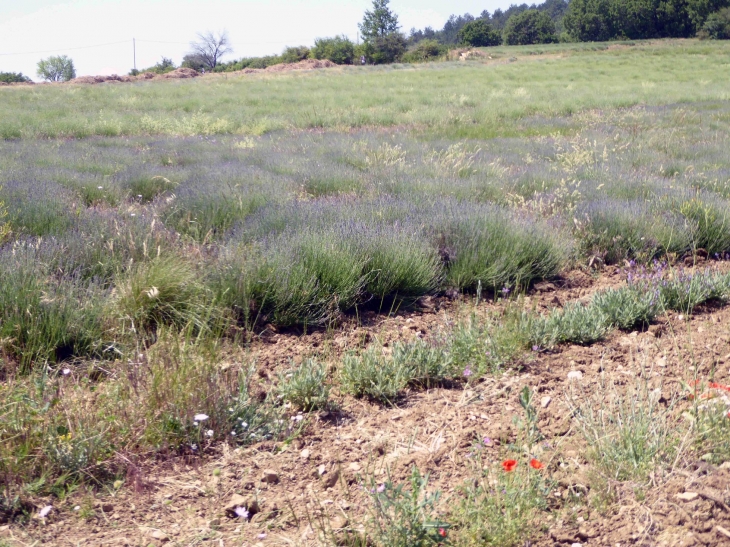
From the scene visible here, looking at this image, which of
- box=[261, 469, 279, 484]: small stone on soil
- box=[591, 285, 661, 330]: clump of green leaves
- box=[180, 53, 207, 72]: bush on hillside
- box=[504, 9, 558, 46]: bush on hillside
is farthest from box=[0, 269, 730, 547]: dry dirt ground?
box=[504, 9, 558, 46]: bush on hillside

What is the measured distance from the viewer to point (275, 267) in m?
4.21

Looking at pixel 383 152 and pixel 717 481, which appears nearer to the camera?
pixel 717 481

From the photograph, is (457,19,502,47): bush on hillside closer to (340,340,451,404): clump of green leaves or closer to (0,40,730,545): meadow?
(0,40,730,545): meadow

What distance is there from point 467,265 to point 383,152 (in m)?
5.34

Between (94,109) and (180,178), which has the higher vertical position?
(94,109)

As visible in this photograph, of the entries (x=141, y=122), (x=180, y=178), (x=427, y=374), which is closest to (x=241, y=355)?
(x=427, y=374)

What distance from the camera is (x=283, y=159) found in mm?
9430

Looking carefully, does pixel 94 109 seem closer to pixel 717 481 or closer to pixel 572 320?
pixel 572 320

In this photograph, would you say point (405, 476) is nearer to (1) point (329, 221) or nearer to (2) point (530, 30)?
(1) point (329, 221)

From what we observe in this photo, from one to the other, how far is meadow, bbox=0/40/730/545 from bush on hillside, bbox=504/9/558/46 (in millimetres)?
91107

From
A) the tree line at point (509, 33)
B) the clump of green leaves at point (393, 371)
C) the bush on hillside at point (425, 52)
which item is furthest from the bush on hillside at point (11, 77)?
the clump of green leaves at point (393, 371)

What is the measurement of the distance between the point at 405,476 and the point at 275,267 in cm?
204


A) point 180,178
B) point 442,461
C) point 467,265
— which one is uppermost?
point 180,178

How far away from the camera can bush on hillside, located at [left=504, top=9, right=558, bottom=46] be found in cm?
9419
